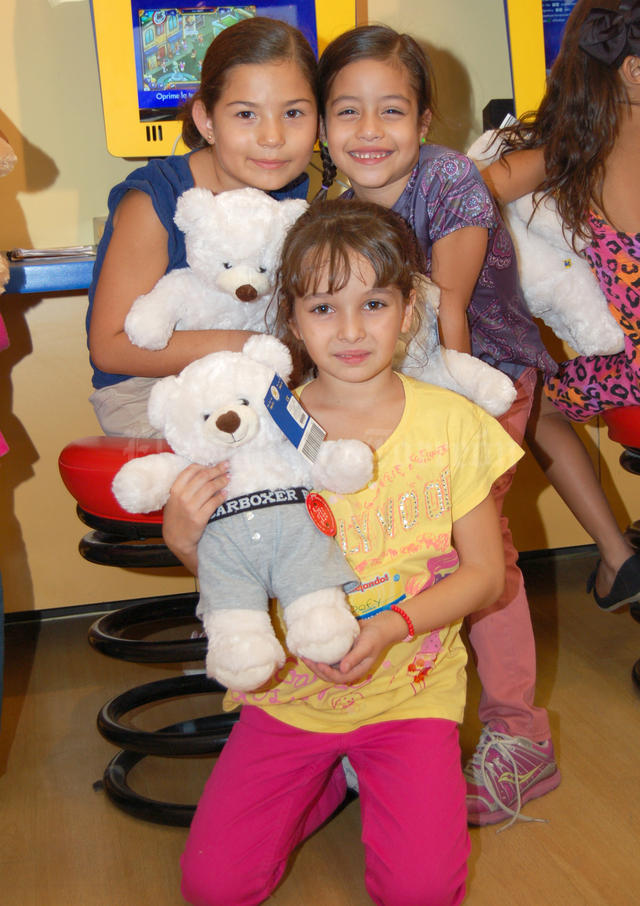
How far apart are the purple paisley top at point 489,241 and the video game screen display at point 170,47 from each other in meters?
0.72

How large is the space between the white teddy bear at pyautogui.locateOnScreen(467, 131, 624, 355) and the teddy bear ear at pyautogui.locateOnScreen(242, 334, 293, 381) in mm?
553

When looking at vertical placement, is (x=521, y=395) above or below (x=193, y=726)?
above

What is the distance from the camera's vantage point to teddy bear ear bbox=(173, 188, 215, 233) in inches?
46.4

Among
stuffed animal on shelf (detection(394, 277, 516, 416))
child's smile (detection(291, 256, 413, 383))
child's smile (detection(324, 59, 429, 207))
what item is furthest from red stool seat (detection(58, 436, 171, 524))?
child's smile (detection(324, 59, 429, 207))

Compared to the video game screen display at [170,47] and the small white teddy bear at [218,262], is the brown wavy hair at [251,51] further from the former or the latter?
the video game screen display at [170,47]

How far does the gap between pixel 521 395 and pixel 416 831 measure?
657 millimetres

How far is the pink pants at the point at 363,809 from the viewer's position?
1090mm

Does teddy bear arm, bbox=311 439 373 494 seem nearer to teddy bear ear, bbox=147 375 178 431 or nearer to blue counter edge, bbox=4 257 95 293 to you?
teddy bear ear, bbox=147 375 178 431

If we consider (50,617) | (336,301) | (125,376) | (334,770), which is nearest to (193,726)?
(334,770)

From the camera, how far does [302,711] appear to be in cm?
118

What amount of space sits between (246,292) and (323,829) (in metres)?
0.77

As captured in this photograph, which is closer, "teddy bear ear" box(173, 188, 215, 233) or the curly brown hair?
"teddy bear ear" box(173, 188, 215, 233)

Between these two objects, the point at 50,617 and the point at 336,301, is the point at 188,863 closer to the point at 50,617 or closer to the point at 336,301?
the point at 336,301

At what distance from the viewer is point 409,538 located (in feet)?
3.68
